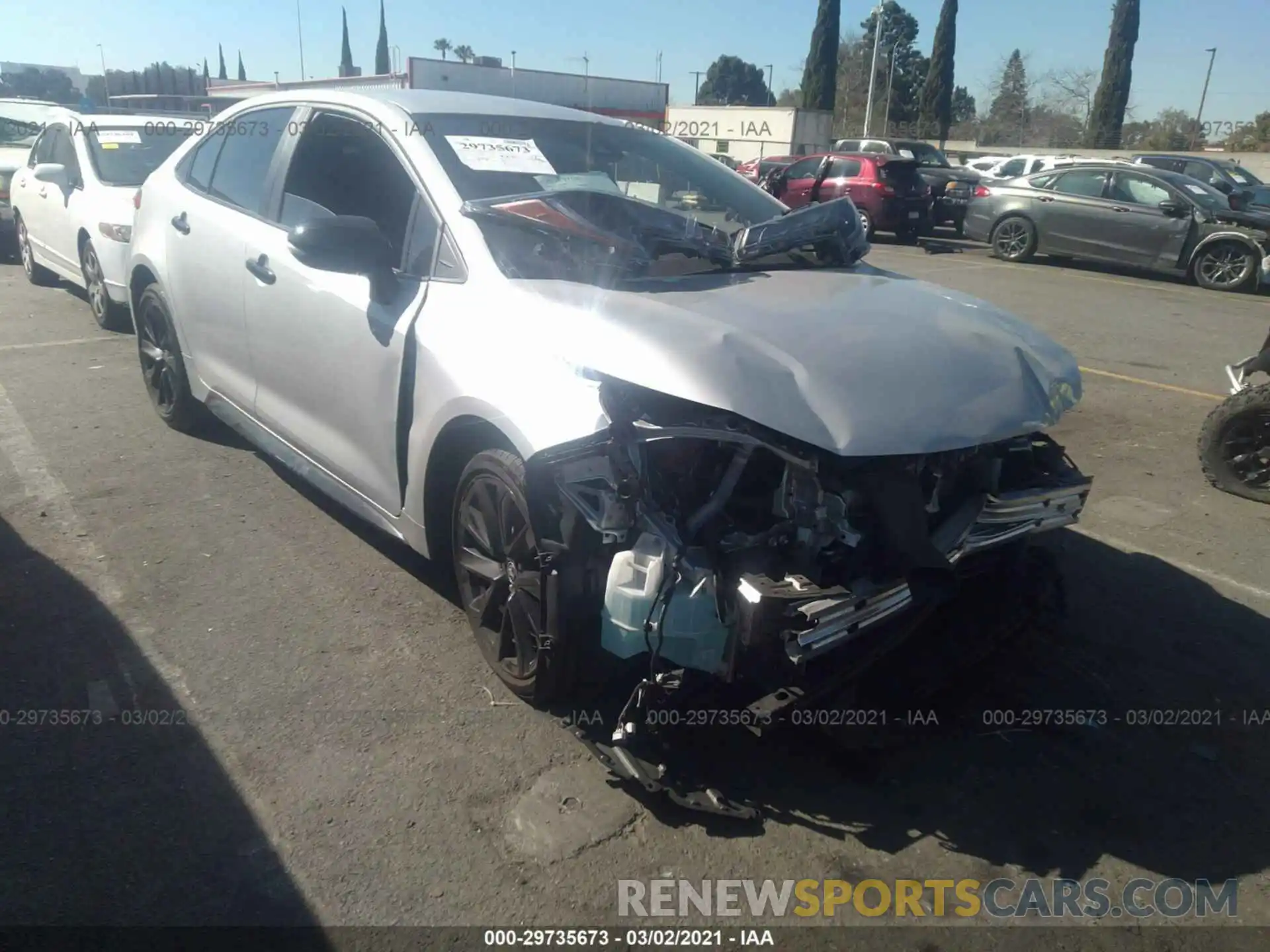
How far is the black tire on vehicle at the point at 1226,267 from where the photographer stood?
13.4 m

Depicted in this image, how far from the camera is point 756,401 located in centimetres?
250

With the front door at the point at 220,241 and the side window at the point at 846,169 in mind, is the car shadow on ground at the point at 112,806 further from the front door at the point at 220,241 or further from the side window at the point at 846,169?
the side window at the point at 846,169

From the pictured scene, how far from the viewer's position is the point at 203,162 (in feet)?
16.6

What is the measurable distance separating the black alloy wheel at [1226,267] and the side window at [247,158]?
1358 cm

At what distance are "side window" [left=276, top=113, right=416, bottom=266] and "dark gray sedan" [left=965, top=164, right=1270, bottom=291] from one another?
13.4 meters

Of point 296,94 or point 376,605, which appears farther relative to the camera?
point 296,94

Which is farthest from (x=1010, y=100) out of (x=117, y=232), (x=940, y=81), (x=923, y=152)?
(x=117, y=232)

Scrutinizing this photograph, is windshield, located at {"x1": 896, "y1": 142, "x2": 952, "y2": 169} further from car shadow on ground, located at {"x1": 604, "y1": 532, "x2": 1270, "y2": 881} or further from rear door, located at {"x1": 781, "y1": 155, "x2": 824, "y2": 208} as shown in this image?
car shadow on ground, located at {"x1": 604, "y1": 532, "x2": 1270, "y2": 881}

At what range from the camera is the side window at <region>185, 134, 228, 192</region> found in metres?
4.94

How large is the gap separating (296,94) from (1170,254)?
13656mm

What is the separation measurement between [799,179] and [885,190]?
2.38 m

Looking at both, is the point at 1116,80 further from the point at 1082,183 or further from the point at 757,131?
the point at 1082,183

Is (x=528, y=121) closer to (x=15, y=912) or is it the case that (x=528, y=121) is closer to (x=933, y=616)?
(x=933, y=616)

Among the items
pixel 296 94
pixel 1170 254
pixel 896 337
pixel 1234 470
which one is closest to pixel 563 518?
pixel 896 337
